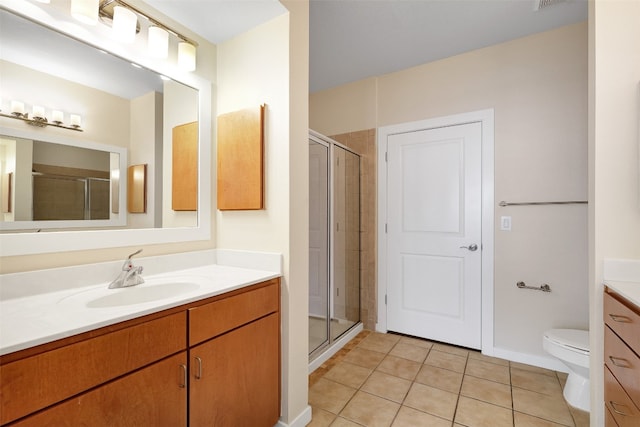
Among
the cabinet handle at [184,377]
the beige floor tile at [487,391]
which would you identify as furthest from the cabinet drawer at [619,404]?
the cabinet handle at [184,377]

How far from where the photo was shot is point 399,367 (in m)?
2.24

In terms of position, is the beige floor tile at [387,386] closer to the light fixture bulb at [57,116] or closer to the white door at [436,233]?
the white door at [436,233]

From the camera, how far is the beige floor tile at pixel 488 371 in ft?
6.82

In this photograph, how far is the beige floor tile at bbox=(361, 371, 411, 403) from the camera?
74.7 inches

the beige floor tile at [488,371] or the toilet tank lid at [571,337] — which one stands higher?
the toilet tank lid at [571,337]

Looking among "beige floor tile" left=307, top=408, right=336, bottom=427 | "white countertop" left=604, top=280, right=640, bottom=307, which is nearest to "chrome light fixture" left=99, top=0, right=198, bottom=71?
"beige floor tile" left=307, top=408, right=336, bottom=427

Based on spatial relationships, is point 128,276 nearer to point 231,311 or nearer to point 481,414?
point 231,311

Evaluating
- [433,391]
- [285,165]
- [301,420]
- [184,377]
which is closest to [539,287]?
[433,391]

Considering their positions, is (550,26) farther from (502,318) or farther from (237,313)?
(237,313)

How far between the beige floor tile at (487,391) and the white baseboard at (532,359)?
0.41 meters

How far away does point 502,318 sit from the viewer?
2.36 m

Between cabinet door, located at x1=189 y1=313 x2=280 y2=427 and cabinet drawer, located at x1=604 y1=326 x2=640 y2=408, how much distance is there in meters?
1.39

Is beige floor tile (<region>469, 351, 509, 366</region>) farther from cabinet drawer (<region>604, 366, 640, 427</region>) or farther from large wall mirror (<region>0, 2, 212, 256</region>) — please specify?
large wall mirror (<region>0, 2, 212, 256</region>)

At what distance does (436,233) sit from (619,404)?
5.26ft
